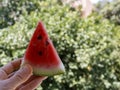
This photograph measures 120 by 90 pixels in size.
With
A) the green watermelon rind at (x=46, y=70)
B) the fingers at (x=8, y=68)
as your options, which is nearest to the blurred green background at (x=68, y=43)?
the fingers at (x=8, y=68)

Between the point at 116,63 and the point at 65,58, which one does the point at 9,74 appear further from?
the point at 116,63

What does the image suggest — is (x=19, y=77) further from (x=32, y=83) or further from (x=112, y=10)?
(x=112, y=10)

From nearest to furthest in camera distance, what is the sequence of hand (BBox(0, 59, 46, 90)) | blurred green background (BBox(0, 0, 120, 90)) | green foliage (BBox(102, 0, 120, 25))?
hand (BBox(0, 59, 46, 90)), blurred green background (BBox(0, 0, 120, 90)), green foliage (BBox(102, 0, 120, 25))

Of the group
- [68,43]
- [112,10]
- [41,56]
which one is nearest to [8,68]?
[41,56]

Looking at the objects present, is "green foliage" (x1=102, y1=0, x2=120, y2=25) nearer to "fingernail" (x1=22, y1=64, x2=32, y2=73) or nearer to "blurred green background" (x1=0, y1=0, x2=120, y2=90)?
"blurred green background" (x1=0, y1=0, x2=120, y2=90)

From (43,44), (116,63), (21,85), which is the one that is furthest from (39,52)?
(116,63)

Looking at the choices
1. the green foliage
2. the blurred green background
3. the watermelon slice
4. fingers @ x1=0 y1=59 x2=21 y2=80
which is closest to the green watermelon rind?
the watermelon slice
